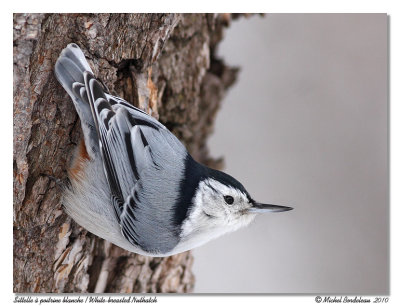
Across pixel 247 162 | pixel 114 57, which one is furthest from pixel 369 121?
pixel 114 57

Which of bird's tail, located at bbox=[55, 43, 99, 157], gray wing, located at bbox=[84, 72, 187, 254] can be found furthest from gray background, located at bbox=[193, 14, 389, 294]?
bird's tail, located at bbox=[55, 43, 99, 157]

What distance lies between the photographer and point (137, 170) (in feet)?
5.41

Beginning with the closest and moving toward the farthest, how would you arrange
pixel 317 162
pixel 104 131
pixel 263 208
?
pixel 104 131 < pixel 263 208 < pixel 317 162

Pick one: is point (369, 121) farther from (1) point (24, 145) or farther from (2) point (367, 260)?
(1) point (24, 145)

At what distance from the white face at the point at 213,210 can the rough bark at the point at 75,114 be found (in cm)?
43

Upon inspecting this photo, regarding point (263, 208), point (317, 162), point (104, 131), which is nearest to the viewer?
point (104, 131)

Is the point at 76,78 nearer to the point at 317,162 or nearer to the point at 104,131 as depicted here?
the point at 104,131

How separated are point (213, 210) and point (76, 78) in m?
0.60

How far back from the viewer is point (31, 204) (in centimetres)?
173

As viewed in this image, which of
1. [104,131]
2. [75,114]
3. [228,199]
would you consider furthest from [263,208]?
[75,114]

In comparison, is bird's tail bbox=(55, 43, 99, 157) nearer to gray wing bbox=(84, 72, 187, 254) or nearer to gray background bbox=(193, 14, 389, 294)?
gray wing bbox=(84, 72, 187, 254)

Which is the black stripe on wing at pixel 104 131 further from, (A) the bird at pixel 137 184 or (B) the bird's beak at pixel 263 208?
(B) the bird's beak at pixel 263 208

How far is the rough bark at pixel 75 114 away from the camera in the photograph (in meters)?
1.66

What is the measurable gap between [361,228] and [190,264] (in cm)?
74
